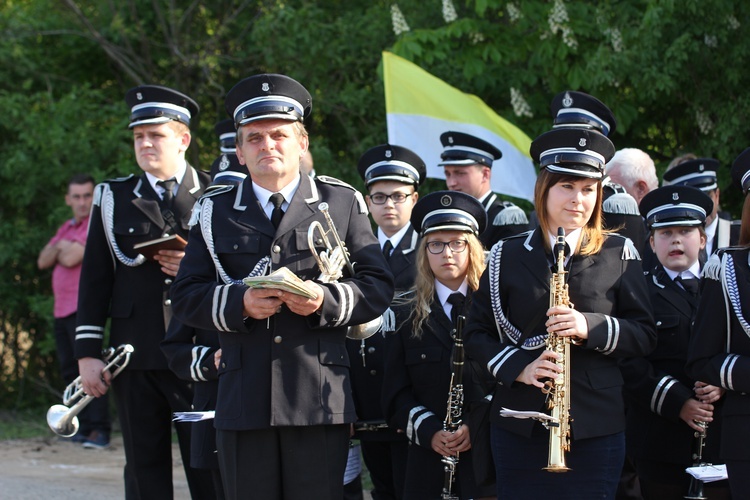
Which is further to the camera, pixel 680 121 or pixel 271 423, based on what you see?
pixel 680 121

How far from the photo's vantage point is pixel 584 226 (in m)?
4.62

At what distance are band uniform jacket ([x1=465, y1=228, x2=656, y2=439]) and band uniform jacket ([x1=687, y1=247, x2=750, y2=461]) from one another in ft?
0.86

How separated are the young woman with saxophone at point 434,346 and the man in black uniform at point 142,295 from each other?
1215 millimetres

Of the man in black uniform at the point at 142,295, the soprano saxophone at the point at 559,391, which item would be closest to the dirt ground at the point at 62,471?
Answer: the man in black uniform at the point at 142,295

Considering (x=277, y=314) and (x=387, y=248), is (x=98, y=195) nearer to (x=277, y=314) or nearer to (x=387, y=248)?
(x=387, y=248)

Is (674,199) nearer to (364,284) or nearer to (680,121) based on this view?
(364,284)

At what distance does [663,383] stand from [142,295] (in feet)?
8.91

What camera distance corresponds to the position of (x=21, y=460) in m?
9.22

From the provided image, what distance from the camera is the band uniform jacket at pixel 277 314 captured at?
14.2ft

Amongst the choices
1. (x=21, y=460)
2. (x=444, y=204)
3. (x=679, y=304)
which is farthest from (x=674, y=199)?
(x=21, y=460)

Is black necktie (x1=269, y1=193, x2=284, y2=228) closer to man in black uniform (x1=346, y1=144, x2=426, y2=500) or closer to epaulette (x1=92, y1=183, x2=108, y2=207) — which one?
man in black uniform (x1=346, y1=144, x2=426, y2=500)

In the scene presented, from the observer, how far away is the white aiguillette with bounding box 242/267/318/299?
Answer: 4.03 metres

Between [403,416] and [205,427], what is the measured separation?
943 mm

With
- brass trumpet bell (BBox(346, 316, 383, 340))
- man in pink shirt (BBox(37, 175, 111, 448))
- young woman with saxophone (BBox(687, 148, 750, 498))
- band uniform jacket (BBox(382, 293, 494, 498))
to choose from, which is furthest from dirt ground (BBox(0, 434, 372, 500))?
young woman with saxophone (BBox(687, 148, 750, 498))
